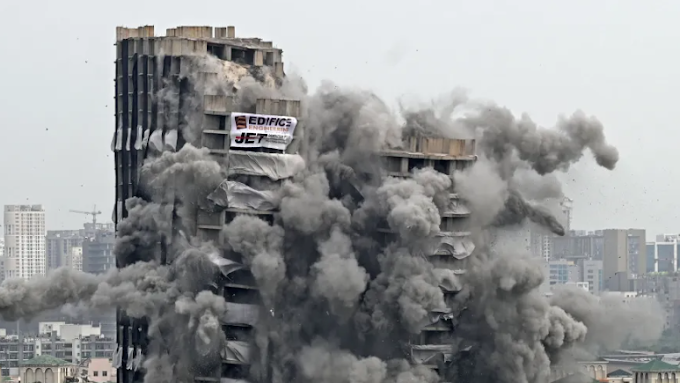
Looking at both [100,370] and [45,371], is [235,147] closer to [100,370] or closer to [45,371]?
[45,371]

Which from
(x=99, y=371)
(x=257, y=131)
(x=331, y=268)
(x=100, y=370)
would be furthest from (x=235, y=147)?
(x=100, y=370)

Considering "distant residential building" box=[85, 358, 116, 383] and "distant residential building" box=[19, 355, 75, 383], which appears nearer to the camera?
"distant residential building" box=[19, 355, 75, 383]

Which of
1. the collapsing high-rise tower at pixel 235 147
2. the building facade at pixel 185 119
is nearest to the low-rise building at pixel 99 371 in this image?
the building facade at pixel 185 119

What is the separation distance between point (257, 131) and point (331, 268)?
21.9ft

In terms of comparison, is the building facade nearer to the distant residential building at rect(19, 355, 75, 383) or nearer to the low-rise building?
the distant residential building at rect(19, 355, 75, 383)

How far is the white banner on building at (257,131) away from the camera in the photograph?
10344 cm

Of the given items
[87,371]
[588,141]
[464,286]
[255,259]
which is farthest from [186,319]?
[87,371]

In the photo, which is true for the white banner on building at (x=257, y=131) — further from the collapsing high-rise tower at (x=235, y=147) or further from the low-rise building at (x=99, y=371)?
→ the low-rise building at (x=99, y=371)

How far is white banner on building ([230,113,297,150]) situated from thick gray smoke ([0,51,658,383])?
39.8 inches

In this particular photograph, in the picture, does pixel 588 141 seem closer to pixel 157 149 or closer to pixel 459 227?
pixel 459 227

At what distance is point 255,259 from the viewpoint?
10138cm

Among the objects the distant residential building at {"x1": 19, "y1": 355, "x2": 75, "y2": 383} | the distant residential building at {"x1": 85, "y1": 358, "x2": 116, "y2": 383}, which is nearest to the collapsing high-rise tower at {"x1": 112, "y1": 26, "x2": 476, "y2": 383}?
the distant residential building at {"x1": 19, "y1": 355, "x2": 75, "y2": 383}

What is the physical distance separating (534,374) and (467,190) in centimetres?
816

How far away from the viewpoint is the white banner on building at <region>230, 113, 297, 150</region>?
10344cm
